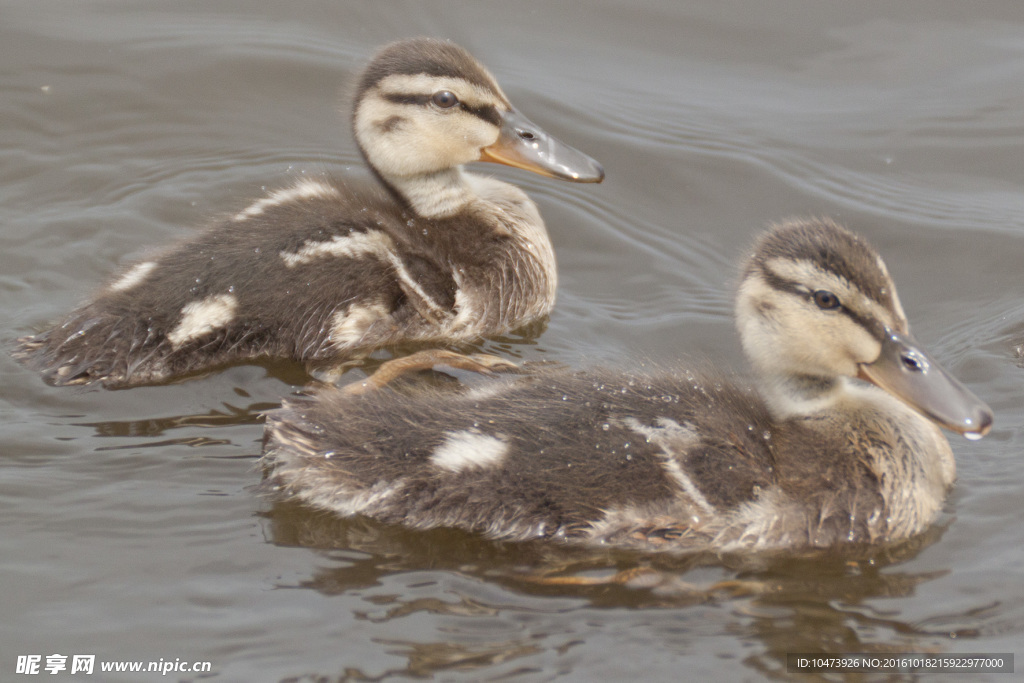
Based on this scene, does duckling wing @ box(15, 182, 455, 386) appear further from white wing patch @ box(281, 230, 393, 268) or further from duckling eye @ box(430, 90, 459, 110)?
duckling eye @ box(430, 90, 459, 110)

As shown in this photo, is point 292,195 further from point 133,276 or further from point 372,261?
point 133,276

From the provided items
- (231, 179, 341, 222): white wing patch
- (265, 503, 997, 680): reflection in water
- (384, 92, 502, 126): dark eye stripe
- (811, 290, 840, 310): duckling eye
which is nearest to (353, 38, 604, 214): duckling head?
(384, 92, 502, 126): dark eye stripe

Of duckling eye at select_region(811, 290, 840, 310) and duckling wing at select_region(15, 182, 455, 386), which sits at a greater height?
duckling eye at select_region(811, 290, 840, 310)

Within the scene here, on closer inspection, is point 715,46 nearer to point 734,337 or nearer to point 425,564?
point 734,337

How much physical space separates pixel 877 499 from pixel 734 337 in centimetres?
140

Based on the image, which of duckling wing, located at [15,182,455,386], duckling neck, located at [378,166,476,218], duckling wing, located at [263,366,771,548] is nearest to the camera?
duckling wing, located at [263,366,771,548]

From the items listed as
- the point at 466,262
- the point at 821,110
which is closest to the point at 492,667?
the point at 466,262

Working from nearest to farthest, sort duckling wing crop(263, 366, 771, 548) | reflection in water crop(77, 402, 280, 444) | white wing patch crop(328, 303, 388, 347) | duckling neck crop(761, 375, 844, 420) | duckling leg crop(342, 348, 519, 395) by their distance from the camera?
duckling wing crop(263, 366, 771, 548) < duckling neck crop(761, 375, 844, 420) < reflection in water crop(77, 402, 280, 444) < duckling leg crop(342, 348, 519, 395) < white wing patch crop(328, 303, 388, 347)

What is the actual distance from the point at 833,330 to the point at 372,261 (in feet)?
5.15

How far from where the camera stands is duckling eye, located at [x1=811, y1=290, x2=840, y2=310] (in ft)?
10.7

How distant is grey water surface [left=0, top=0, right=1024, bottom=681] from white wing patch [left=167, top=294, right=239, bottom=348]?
0.58ft

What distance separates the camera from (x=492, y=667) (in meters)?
2.83

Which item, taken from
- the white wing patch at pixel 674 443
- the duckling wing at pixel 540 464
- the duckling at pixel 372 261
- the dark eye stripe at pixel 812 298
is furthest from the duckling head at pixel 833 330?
the duckling at pixel 372 261

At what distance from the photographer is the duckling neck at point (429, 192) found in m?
4.57
